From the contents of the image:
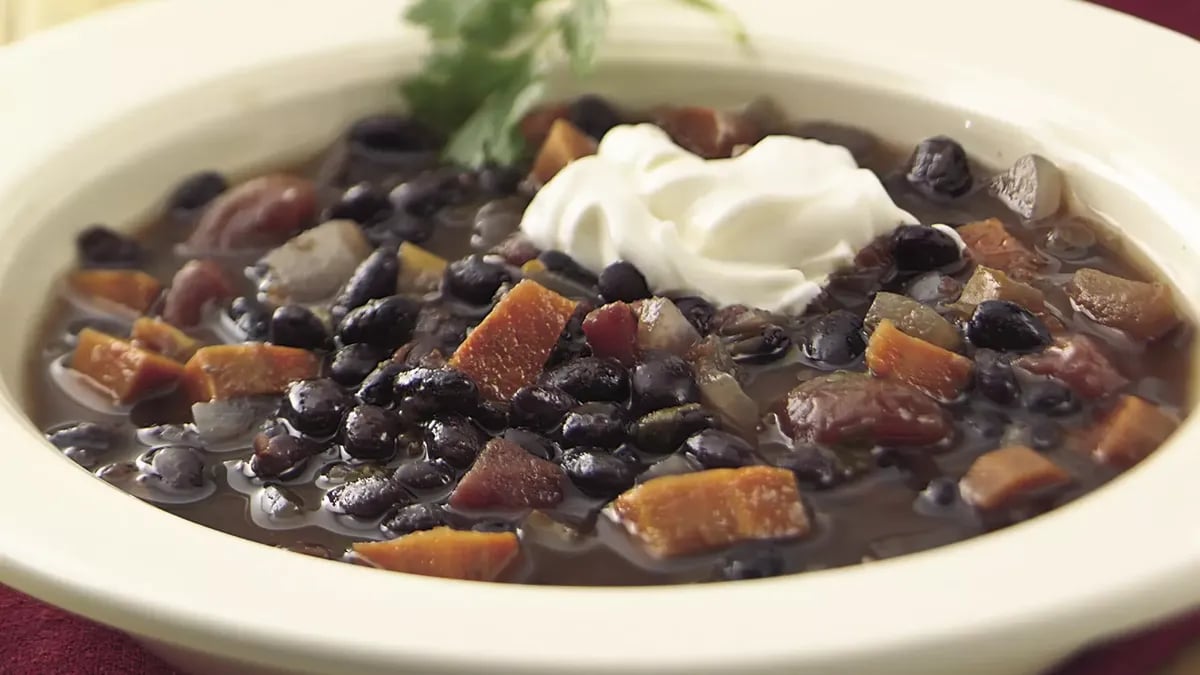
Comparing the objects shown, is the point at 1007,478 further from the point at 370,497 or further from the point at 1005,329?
the point at 370,497

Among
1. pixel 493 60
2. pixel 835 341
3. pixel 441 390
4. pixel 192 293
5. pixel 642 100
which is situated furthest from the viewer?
pixel 642 100

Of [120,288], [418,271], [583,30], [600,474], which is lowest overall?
[120,288]

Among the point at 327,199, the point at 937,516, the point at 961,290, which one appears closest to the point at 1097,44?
the point at 961,290

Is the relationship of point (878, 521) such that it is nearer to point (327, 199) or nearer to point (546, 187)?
point (546, 187)

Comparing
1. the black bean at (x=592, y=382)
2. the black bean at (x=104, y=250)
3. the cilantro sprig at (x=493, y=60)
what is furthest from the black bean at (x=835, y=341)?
the black bean at (x=104, y=250)

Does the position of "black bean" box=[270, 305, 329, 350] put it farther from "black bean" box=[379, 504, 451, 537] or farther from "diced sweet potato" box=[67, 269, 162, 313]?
"black bean" box=[379, 504, 451, 537]

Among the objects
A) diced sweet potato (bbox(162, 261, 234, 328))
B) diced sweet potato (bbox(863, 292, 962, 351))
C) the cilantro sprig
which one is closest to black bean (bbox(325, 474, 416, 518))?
diced sweet potato (bbox(162, 261, 234, 328))

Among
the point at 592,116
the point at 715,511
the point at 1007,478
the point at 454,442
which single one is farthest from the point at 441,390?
the point at 592,116

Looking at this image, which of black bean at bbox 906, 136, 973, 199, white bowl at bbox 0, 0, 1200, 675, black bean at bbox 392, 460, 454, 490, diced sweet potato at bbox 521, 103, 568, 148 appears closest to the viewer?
white bowl at bbox 0, 0, 1200, 675
